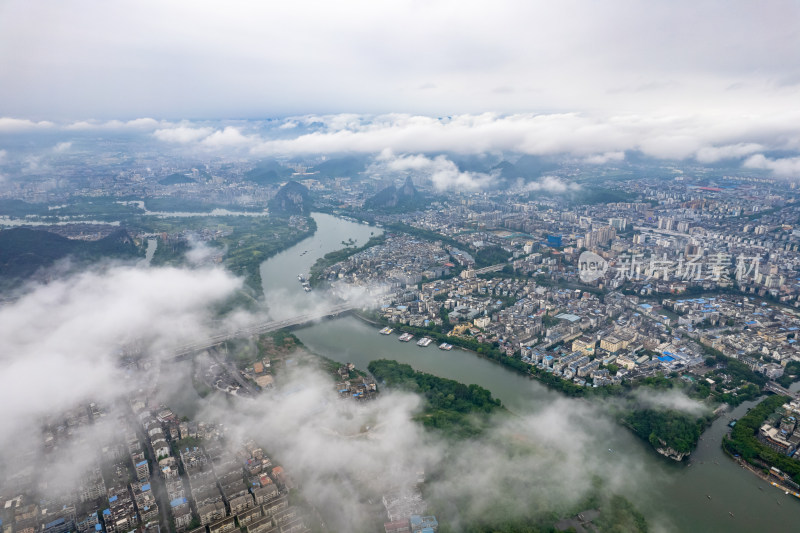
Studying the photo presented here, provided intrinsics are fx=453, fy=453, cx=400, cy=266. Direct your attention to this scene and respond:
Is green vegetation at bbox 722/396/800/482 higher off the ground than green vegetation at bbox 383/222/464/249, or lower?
higher

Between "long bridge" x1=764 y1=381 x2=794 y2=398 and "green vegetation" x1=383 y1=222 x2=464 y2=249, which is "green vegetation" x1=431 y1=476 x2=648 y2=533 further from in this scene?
"green vegetation" x1=383 y1=222 x2=464 y2=249

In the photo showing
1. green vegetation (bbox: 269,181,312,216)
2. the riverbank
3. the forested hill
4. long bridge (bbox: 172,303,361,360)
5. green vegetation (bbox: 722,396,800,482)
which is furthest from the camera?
green vegetation (bbox: 269,181,312,216)

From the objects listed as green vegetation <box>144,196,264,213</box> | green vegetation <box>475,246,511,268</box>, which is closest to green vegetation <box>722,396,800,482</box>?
green vegetation <box>475,246,511,268</box>

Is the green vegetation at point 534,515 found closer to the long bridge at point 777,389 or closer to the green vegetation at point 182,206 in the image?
the long bridge at point 777,389

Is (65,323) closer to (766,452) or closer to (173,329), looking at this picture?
(173,329)

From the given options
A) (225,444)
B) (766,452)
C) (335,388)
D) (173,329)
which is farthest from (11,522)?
(766,452)

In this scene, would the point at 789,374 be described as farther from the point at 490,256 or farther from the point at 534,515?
the point at 490,256

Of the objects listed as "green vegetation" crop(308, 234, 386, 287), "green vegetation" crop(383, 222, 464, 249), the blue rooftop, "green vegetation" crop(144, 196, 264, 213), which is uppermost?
the blue rooftop
